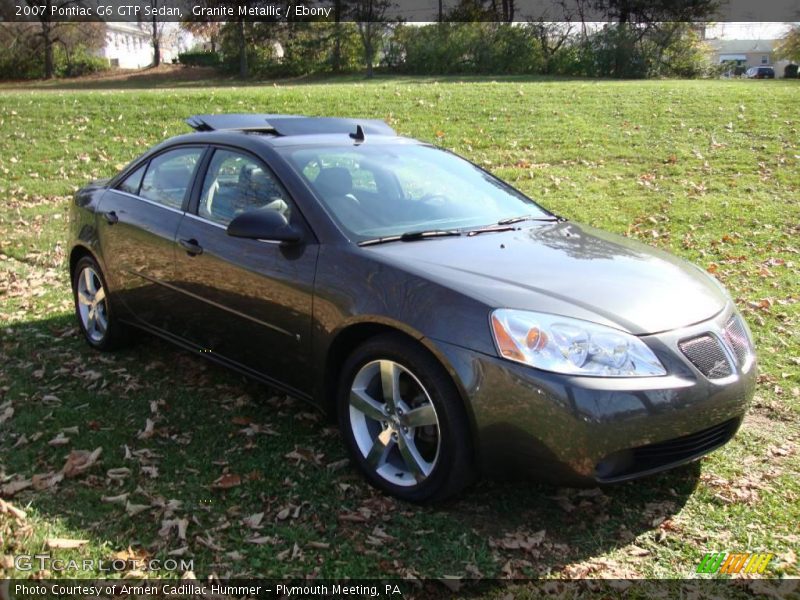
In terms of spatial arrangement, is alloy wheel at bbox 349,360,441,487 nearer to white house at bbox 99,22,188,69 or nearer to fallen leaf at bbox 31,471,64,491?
fallen leaf at bbox 31,471,64,491

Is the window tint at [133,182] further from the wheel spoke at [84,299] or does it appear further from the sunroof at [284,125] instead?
the wheel spoke at [84,299]

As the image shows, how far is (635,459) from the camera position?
9.66ft

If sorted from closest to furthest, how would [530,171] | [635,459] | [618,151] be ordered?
[635,459]
[530,171]
[618,151]

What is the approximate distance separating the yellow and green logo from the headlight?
79 cm

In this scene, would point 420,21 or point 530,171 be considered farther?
point 420,21

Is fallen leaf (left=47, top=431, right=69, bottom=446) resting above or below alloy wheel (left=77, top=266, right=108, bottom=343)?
below

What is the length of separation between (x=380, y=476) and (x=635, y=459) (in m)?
1.12

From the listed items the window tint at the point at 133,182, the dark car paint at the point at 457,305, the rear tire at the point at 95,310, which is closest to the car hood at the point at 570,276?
the dark car paint at the point at 457,305

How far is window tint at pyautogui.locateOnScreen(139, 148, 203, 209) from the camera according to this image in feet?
14.7

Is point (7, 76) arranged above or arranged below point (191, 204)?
above

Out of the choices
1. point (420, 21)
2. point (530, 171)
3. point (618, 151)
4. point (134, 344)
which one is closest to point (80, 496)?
point (134, 344)

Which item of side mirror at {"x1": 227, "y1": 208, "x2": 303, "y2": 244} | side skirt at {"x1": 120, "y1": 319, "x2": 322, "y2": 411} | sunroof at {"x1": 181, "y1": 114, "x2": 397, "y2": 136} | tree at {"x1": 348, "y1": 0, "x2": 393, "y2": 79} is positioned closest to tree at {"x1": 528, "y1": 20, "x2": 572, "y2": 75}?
tree at {"x1": 348, "y1": 0, "x2": 393, "y2": 79}

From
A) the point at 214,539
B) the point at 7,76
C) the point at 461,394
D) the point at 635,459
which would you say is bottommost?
the point at 214,539

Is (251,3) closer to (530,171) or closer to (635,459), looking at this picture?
(530,171)
